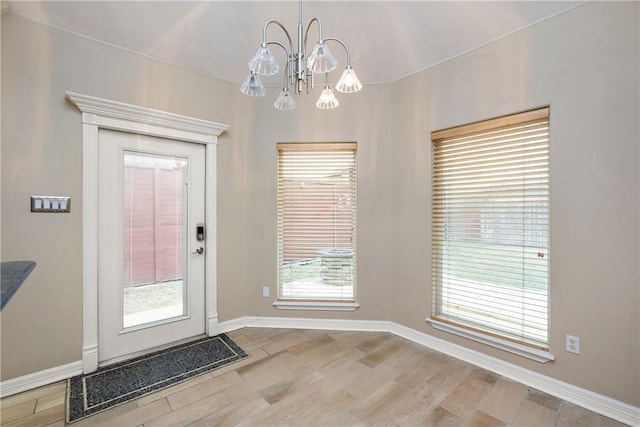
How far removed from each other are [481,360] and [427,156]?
1834 millimetres

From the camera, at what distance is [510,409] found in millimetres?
1858

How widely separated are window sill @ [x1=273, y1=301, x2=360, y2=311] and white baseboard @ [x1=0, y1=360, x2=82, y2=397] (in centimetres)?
169

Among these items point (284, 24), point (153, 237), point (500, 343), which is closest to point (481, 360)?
point (500, 343)

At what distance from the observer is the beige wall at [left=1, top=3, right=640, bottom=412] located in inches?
71.0

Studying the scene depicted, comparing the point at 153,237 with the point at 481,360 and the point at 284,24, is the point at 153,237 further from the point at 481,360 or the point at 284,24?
the point at 481,360

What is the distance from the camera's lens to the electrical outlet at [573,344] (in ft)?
6.38

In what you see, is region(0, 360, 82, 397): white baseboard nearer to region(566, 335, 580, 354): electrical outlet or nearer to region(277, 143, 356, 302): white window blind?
region(277, 143, 356, 302): white window blind

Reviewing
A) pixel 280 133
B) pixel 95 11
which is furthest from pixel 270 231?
pixel 95 11

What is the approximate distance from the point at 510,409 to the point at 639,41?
242 cm

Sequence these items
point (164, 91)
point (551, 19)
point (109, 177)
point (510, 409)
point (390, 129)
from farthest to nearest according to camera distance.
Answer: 1. point (390, 129)
2. point (164, 91)
3. point (109, 177)
4. point (551, 19)
5. point (510, 409)

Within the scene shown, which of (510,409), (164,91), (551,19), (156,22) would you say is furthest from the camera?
(164,91)

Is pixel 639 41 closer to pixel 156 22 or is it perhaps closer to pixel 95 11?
pixel 156 22

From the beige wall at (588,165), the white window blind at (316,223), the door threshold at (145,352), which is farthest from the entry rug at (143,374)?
the beige wall at (588,165)

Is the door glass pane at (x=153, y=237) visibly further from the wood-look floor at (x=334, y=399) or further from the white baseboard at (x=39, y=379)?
the wood-look floor at (x=334, y=399)
